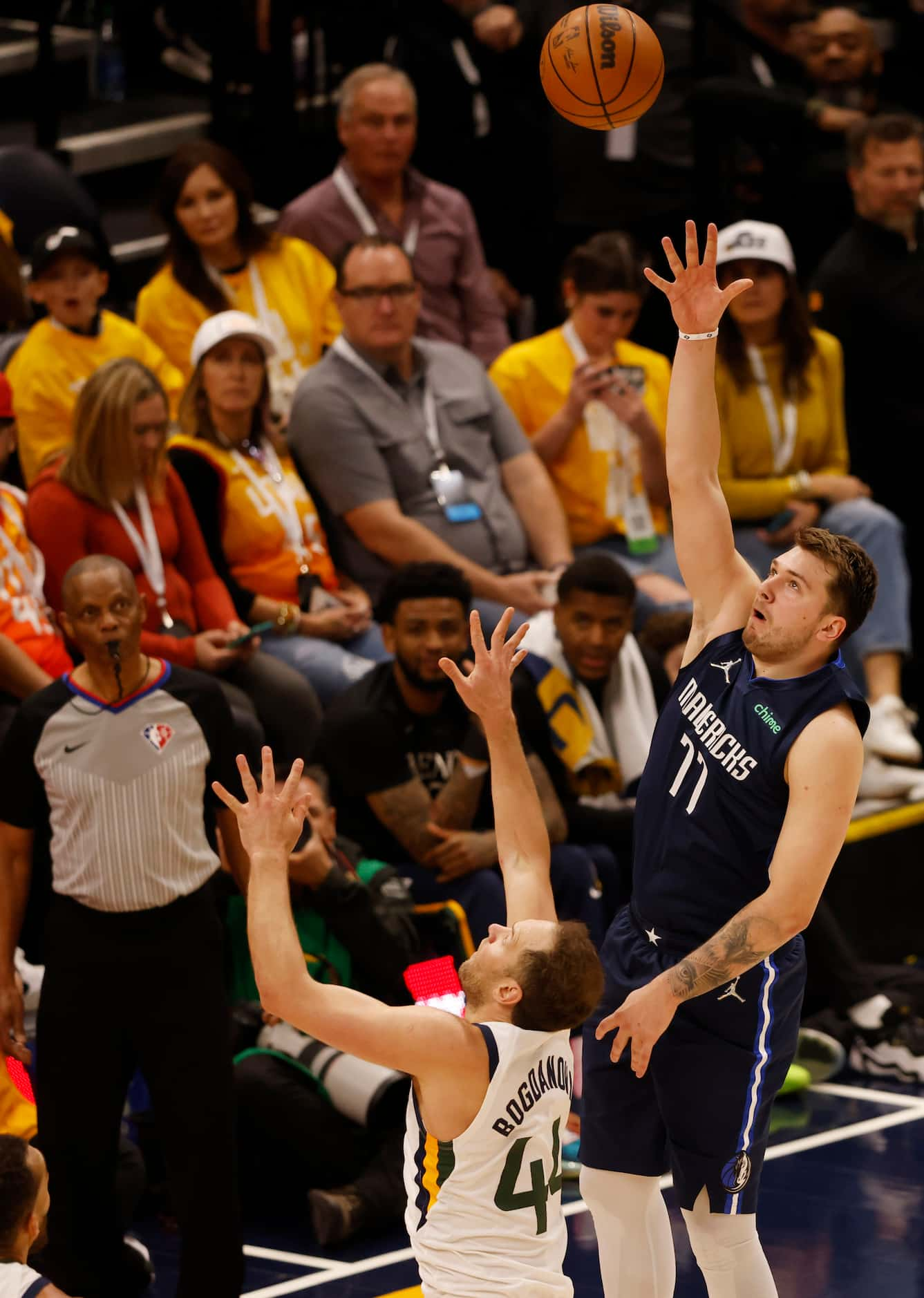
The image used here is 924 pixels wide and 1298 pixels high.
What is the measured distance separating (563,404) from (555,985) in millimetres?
4232

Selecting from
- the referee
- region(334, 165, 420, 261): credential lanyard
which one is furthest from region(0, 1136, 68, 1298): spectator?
region(334, 165, 420, 261): credential lanyard

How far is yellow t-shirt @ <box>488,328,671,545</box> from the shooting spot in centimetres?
→ 705

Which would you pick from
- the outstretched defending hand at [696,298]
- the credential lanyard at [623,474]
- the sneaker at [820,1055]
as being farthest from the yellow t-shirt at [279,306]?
the outstretched defending hand at [696,298]

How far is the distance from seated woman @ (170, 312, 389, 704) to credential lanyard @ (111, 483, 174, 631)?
37 cm

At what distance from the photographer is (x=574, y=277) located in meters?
7.00

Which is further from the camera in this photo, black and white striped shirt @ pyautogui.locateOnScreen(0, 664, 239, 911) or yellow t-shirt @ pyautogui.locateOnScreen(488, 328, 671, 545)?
yellow t-shirt @ pyautogui.locateOnScreen(488, 328, 671, 545)

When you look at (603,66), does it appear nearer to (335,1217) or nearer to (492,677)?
(492,677)

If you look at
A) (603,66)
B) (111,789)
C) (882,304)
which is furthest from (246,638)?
(882,304)

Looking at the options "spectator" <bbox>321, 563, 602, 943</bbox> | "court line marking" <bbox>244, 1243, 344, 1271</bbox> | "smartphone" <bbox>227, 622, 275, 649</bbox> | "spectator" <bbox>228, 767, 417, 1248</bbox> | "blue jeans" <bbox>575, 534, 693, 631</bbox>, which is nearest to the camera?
"court line marking" <bbox>244, 1243, 344, 1271</bbox>

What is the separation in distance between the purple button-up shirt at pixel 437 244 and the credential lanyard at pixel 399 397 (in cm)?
75

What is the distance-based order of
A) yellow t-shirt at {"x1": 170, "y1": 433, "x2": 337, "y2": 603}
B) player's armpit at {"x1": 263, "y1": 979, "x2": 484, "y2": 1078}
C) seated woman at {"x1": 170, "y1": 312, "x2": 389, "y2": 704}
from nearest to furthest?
1. player's armpit at {"x1": 263, "y1": 979, "x2": 484, "y2": 1078}
2. seated woman at {"x1": 170, "y1": 312, "x2": 389, "y2": 704}
3. yellow t-shirt at {"x1": 170, "y1": 433, "x2": 337, "y2": 603}

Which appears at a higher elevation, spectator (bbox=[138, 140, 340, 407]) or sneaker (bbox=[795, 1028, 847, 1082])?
spectator (bbox=[138, 140, 340, 407])

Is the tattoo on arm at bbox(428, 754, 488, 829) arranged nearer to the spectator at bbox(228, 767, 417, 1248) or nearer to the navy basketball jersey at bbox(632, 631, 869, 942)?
the spectator at bbox(228, 767, 417, 1248)

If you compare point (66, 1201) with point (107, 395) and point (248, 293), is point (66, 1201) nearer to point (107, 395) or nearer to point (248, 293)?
point (107, 395)
